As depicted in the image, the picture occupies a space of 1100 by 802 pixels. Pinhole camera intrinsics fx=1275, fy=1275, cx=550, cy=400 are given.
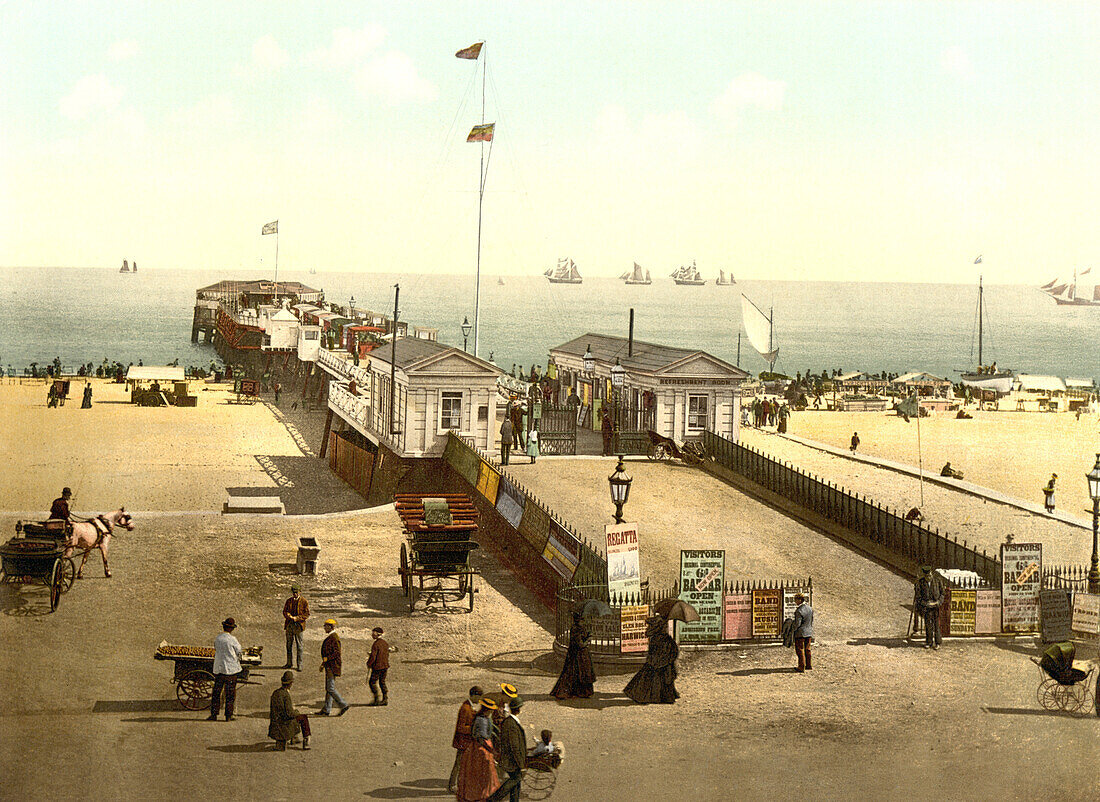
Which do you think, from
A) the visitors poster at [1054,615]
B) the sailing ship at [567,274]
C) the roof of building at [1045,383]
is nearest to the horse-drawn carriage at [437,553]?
the visitors poster at [1054,615]

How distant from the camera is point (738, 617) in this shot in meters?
19.0

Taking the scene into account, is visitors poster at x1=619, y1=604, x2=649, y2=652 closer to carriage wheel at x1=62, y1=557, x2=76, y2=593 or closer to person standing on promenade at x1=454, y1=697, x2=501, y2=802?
person standing on promenade at x1=454, y1=697, x2=501, y2=802

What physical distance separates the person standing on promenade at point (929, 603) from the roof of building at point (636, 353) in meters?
12.7

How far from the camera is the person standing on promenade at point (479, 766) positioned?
13648 mm

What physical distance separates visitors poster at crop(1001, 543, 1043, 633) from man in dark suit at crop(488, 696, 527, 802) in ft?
30.4

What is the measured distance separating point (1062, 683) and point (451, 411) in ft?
59.1

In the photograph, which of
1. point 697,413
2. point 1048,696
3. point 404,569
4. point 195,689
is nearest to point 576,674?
point 195,689

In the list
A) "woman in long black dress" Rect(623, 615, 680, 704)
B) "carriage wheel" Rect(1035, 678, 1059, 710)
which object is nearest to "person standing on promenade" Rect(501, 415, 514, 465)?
"woman in long black dress" Rect(623, 615, 680, 704)

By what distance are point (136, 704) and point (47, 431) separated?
27696 millimetres

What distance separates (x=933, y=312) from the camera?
646 feet

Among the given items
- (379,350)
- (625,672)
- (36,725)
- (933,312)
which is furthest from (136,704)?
(933,312)

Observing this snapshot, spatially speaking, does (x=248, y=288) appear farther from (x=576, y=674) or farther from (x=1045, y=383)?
(x=576, y=674)

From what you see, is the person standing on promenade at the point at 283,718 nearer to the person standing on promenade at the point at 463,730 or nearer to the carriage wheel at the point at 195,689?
the carriage wheel at the point at 195,689

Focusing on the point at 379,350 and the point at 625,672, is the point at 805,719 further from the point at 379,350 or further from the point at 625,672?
the point at 379,350
